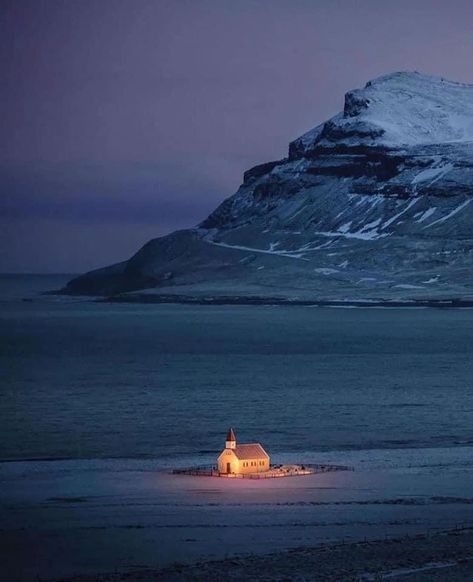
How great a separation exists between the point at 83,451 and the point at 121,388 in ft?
83.1

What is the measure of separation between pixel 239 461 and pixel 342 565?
11698 millimetres

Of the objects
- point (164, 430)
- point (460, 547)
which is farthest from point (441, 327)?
point (460, 547)

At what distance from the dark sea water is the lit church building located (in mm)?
4785

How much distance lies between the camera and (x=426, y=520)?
3077 centimetres

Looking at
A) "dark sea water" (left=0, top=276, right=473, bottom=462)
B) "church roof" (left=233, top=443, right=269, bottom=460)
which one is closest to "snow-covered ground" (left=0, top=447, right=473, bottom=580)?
"church roof" (left=233, top=443, right=269, bottom=460)

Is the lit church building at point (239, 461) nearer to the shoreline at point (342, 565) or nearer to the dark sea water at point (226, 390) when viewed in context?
the dark sea water at point (226, 390)

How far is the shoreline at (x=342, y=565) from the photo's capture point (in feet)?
82.5

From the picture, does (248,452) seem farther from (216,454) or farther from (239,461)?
(216,454)

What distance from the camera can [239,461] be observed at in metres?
37.5

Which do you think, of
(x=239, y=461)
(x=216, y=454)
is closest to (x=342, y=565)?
(x=239, y=461)

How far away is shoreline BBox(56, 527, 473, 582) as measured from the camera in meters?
25.1

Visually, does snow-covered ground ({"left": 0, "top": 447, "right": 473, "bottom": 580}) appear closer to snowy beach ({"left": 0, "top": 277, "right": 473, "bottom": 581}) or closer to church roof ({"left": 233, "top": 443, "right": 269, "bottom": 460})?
snowy beach ({"left": 0, "top": 277, "right": 473, "bottom": 581})

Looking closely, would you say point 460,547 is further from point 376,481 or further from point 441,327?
point 441,327

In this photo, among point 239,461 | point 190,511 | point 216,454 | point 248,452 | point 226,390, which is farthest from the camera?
point 226,390
